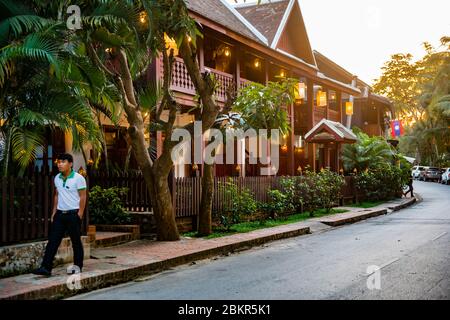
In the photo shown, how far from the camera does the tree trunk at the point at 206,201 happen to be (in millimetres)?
12461

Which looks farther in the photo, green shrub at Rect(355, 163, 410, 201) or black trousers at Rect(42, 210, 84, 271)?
green shrub at Rect(355, 163, 410, 201)

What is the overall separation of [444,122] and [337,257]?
142 ft

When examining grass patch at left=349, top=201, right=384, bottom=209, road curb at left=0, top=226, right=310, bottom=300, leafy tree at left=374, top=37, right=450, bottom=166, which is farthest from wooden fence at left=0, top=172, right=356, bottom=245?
leafy tree at left=374, top=37, right=450, bottom=166

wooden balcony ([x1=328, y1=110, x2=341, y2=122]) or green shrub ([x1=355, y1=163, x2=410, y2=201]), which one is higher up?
wooden balcony ([x1=328, y1=110, x2=341, y2=122])

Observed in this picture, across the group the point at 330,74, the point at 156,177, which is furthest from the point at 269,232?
the point at 330,74

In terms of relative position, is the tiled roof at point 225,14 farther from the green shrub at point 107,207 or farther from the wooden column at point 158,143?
the green shrub at point 107,207

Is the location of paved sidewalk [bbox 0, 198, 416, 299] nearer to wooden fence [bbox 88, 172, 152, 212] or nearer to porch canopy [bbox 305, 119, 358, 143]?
wooden fence [bbox 88, 172, 152, 212]

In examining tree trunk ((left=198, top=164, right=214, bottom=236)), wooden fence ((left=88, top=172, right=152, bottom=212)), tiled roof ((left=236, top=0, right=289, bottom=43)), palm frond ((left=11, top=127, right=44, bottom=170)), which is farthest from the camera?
tiled roof ((left=236, top=0, right=289, bottom=43))

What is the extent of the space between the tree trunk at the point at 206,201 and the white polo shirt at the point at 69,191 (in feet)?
15.9

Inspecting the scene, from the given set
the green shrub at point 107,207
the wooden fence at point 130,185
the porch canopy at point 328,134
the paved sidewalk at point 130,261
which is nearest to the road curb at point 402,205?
the porch canopy at point 328,134

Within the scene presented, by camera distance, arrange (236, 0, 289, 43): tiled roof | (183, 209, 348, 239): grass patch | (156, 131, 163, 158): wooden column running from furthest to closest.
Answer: (236, 0, 289, 43): tiled roof, (156, 131, 163, 158): wooden column, (183, 209, 348, 239): grass patch

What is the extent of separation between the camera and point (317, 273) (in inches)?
323

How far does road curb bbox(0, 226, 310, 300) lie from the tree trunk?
127 cm

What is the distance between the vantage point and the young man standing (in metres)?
7.75
